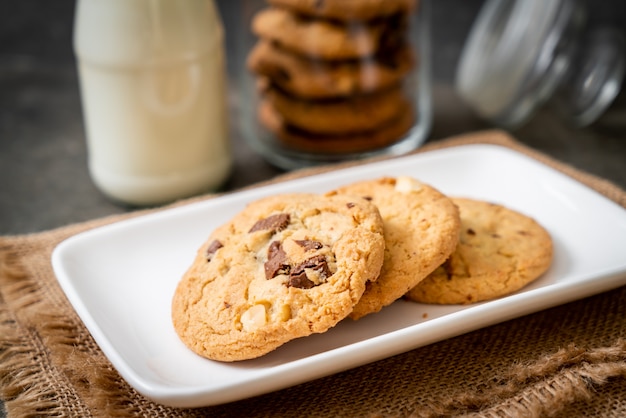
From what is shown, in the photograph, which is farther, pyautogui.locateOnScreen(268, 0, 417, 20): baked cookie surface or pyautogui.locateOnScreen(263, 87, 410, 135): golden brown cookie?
pyautogui.locateOnScreen(263, 87, 410, 135): golden brown cookie

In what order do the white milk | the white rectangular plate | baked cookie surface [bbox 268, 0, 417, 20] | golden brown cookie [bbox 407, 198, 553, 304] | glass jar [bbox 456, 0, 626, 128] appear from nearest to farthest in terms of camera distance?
the white rectangular plate → golden brown cookie [bbox 407, 198, 553, 304] → the white milk → baked cookie surface [bbox 268, 0, 417, 20] → glass jar [bbox 456, 0, 626, 128]

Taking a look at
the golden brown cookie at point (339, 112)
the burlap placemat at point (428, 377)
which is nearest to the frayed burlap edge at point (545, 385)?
the burlap placemat at point (428, 377)

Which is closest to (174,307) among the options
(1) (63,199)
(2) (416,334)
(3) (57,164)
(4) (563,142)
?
(2) (416,334)

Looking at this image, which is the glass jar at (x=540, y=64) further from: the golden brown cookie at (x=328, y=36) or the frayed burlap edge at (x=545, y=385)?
the frayed burlap edge at (x=545, y=385)

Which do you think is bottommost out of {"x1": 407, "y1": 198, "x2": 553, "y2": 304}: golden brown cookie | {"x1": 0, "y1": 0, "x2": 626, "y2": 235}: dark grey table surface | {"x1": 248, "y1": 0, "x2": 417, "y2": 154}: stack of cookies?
{"x1": 0, "y1": 0, "x2": 626, "y2": 235}: dark grey table surface

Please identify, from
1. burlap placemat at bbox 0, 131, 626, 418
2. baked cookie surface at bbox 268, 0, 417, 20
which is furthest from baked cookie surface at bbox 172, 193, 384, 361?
baked cookie surface at bbox 268, 0, 417, 20

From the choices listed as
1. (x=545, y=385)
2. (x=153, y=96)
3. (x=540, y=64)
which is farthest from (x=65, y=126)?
(x=545, y=385)

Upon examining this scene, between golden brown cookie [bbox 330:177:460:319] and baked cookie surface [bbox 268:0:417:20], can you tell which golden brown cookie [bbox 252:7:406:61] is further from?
golden brown cookie [bbox 330:177:460:319]
